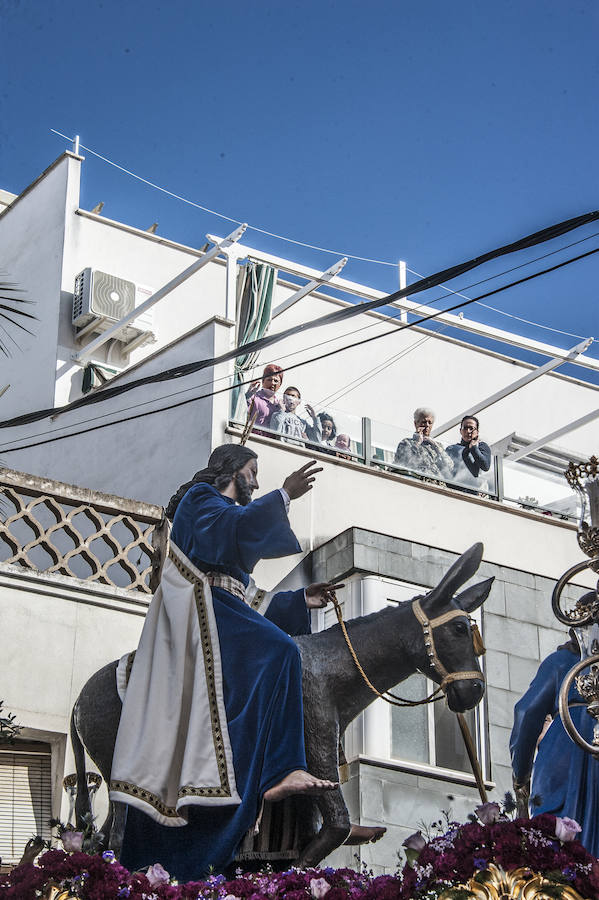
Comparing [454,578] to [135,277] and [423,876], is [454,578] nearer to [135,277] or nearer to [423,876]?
[423,876]

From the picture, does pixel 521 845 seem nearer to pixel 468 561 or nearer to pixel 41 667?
pixel 468 561

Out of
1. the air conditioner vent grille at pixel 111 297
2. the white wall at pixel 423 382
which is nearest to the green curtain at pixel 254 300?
the white wall at pixel 423 382

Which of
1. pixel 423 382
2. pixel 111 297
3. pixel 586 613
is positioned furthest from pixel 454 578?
pixel 423 382

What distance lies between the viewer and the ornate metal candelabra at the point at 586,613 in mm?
7016

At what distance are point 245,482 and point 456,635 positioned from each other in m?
1.63

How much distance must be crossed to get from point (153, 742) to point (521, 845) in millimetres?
2467

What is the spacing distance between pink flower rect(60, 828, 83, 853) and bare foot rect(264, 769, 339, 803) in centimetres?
105

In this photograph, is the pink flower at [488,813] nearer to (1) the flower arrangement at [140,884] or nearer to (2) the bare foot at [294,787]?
(1) the flower arrangement at [140,884]

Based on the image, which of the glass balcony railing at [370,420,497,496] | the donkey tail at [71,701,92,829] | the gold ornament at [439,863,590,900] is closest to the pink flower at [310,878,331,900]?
the gold ornament at [439,863,590,900]

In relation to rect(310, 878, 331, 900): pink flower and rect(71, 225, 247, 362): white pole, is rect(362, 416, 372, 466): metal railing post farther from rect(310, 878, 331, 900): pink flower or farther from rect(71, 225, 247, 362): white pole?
rect(310, 878, 331, 900): pink flower

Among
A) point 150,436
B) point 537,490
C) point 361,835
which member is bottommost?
point 361,835

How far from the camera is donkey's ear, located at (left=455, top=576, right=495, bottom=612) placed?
9578 millimetres

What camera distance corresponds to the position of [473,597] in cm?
960

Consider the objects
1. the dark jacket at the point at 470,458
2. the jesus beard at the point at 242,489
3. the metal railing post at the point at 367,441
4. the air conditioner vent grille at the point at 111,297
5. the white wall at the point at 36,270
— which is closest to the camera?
the jesus beard at the point at 242,489
